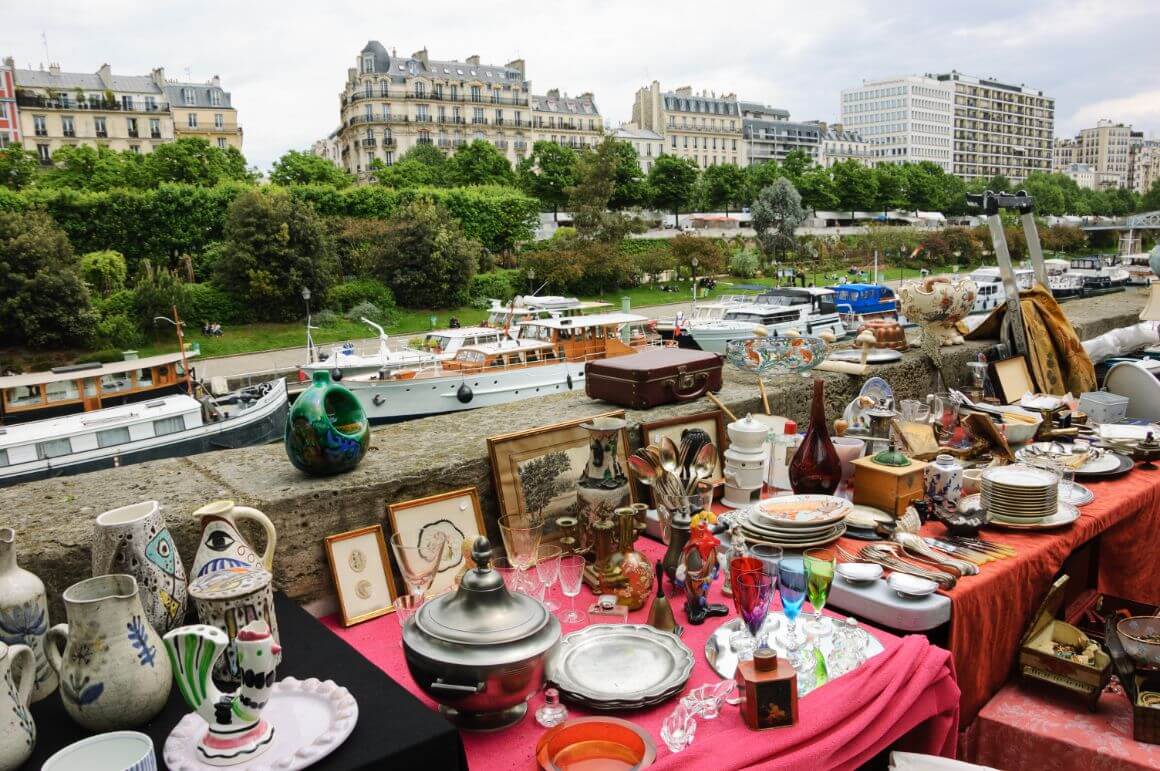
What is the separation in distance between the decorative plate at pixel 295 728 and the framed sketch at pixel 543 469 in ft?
3.42

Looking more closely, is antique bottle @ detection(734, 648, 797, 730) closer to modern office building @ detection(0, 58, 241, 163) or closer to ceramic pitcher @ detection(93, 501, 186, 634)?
ceramic pitcher @ detection(93, 501, 186, 634)

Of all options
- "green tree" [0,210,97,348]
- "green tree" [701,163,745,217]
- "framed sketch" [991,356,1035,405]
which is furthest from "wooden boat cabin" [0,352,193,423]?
"green tree" [701,163,745,217]

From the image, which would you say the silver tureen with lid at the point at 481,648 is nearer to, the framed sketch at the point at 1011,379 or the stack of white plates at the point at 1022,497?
the stack of white plates at the point at 1022,497

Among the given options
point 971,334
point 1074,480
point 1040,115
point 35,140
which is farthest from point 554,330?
point 1040,115

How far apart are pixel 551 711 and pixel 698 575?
2.03ft

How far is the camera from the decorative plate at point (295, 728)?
133 cm

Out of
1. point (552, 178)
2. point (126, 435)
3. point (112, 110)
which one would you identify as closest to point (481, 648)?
point (126, 435)

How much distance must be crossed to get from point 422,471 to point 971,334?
13.0 ft

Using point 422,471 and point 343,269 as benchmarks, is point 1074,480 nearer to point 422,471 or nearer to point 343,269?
point 422,471

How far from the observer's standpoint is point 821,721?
1651 mm

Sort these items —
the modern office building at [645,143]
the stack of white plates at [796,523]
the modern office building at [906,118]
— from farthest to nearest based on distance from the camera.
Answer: the modern office building at [906,118], the modern office building at [645,143], the stack of white plates at [796,523]

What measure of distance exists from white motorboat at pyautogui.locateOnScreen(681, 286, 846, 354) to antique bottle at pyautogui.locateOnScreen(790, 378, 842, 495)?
14.7 meters

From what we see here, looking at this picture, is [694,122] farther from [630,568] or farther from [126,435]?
[630,568]

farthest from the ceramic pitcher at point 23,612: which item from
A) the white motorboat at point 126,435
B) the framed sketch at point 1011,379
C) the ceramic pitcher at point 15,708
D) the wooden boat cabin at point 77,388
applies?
the wooden boat cabin at point 77,388
